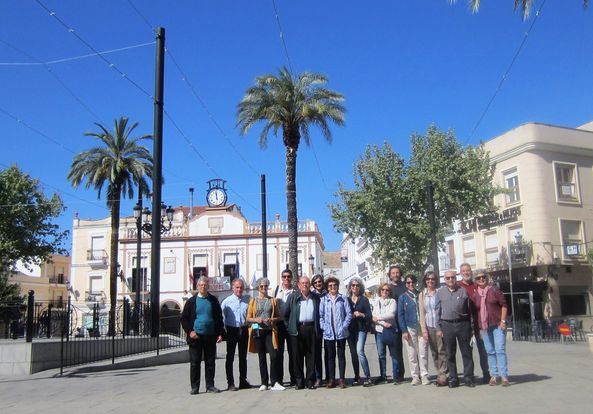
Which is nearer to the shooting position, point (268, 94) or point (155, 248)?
point (155, 248)

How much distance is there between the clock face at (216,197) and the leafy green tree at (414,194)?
19524 millimetres

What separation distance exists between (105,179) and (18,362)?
24.7 metres

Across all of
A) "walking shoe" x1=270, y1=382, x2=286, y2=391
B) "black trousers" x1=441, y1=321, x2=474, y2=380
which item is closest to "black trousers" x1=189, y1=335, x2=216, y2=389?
"walking shoe" x1=270, y1=382, x2=286, y2=391

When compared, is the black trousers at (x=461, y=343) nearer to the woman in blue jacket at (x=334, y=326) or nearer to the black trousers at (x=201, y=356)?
the woman in blue jacket at (x=334, y=326)

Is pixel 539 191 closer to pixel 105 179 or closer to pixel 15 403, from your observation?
pixel 105 179

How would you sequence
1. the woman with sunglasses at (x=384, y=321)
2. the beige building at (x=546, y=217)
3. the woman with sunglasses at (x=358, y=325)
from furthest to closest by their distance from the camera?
the beige building at (x=546, y=217) < the woman with sunglasses at (x=384, y=321) < the woman with sunglasses at (x=358, y=325)

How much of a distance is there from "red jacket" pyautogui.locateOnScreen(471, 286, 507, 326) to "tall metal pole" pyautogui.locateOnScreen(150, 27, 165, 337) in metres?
9.91

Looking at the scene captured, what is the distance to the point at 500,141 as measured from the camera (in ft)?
117

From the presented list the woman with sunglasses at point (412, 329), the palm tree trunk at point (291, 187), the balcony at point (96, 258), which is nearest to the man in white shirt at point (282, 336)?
the woman with sunglasses at point (412, 329)

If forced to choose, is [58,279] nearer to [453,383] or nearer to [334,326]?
[334,326]

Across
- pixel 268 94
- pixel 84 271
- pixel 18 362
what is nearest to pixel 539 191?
pixel 268 94

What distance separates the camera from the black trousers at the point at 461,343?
29.3 ft

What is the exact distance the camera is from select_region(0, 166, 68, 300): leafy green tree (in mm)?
38969

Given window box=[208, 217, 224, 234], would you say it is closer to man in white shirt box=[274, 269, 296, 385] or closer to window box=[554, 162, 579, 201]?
window box=[554, 162, 579, 201]
